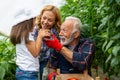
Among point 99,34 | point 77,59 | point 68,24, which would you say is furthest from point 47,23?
point 99,34

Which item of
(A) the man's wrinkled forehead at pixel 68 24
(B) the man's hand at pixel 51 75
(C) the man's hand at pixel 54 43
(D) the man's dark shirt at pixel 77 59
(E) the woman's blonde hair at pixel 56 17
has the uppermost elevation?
(E) the woman's blonde hair at pixel 56 17

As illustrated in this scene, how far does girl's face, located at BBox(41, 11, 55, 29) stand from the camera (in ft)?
7.46

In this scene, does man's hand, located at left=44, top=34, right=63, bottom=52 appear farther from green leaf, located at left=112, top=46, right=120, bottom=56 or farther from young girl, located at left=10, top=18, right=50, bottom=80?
green leaf, located at left=112, top=46, right=120, bottom=56

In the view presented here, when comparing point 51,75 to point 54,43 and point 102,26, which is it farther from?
point 102,26

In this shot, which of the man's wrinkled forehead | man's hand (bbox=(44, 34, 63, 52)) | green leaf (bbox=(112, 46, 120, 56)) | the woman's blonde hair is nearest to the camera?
green leaf (bbox=(112, 46, 120, 56))

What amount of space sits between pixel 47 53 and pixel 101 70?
0.44m

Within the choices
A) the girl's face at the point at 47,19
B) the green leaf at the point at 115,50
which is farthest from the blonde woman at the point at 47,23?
the green leaf at the point at 115,50

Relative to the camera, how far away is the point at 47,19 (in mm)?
2275

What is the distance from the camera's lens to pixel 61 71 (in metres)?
2.24

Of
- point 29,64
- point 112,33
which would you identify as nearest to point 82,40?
point 112,33

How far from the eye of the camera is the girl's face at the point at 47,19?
2.27 meters

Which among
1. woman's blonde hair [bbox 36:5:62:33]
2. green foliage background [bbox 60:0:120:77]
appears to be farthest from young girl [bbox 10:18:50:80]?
green foliage background [bbox 60:0:120:77]

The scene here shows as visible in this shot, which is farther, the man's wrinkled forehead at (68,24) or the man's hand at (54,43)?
the man's wrinkled forehead at (68,24)

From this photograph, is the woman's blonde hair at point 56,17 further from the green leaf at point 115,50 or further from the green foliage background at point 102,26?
the green leaf at point 115,50
